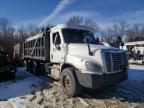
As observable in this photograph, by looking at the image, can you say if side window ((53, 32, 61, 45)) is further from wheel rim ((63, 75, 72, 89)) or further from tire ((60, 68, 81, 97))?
wheel rim ((63, 75, 72, 89))

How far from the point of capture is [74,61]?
853cm

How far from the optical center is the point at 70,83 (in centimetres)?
859

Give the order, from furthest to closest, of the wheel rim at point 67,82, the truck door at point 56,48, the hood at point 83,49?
1. the truck door at point 56,48
2. the wheel rim at point 67,82
3. the hood at point 83,49

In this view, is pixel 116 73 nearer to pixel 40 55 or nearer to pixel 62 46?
pixel 62 46

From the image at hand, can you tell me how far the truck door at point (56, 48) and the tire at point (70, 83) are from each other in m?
1.32

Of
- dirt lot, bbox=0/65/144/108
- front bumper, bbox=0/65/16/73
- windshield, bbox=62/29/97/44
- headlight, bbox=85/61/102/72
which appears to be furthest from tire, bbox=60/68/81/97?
front bumper, bbox=0/65/16/73

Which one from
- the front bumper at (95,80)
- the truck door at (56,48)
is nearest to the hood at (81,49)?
the front bumper at (95,80)

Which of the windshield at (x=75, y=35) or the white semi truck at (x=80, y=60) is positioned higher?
the windshield at (x=75, y=35)

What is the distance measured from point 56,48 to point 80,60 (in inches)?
94.7

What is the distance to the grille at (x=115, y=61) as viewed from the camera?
8.05 m

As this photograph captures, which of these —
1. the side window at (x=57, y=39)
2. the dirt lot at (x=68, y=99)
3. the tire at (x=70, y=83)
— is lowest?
the dirt lot at (x=68, y=99)

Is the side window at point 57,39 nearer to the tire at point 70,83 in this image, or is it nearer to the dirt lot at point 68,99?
the tire at point 70,83

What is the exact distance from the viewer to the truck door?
33.3ft

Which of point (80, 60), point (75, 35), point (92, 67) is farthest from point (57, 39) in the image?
point (92, 67)
